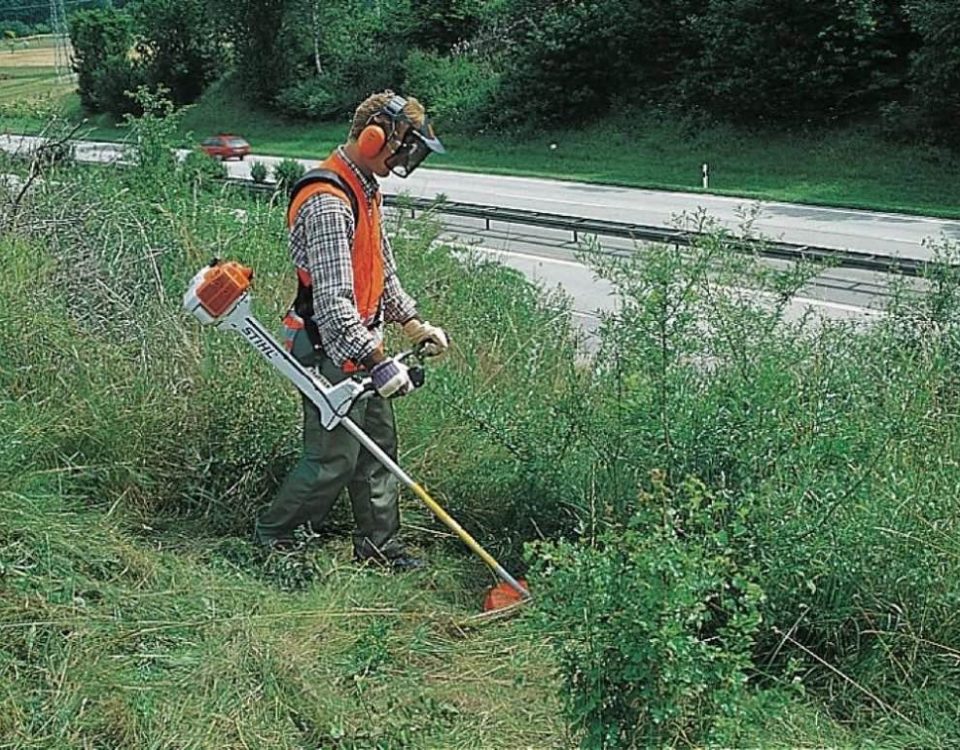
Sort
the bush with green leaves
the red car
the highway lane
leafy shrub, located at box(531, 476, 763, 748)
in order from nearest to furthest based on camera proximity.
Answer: leafy shrub, located at box(531, 476, 763, 748), the highway lane, the red car, the bush with green leaves

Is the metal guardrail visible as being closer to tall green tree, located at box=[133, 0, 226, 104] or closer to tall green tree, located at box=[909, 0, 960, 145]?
tall green tree, located at box=[909, 0, 960, 145]

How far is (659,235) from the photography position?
44.1 ft

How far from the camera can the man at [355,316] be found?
4766mm

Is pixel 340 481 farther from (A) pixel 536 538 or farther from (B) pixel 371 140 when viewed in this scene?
(B) pixel 371 140

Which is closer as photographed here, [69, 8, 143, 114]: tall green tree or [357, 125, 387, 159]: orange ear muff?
[357, 125, 387, 159]: orange ear muff

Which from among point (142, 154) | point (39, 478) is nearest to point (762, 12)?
point (142, 154)

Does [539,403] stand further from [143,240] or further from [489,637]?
[143,240]

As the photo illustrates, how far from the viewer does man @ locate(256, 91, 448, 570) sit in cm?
477

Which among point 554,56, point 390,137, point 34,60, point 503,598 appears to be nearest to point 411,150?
point 390,137

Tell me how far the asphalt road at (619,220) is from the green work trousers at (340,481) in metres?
3.67

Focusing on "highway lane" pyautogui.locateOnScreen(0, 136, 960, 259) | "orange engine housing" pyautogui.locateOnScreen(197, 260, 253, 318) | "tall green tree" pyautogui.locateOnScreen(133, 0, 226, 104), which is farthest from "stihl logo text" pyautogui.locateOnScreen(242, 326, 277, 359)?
"tall green tree" pyautogui.locateOnScreen(133, 0, 226, 104)

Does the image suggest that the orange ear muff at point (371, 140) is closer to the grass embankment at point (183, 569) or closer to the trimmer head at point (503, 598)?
the grass embankment at point (183, 569)

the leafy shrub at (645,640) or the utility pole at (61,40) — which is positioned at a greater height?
the leafy shrub at (645,640)

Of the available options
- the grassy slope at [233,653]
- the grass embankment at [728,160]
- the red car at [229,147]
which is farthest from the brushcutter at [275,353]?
the red car at [229,147]
